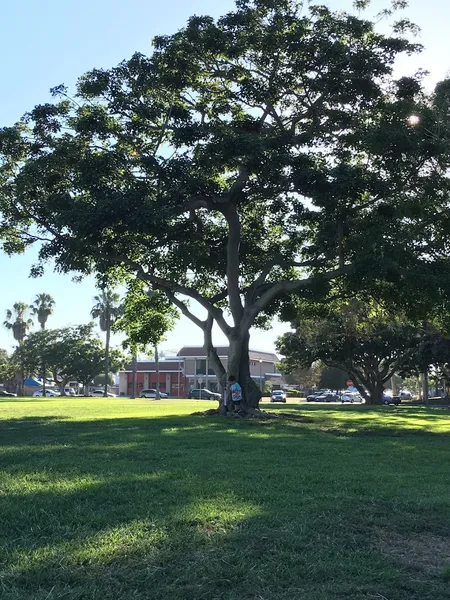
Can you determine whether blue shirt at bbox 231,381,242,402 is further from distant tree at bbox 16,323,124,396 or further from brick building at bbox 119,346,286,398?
brick building at bbox 119,346,286,398

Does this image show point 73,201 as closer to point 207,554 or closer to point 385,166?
point 385,166

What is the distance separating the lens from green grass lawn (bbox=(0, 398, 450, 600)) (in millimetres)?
4215

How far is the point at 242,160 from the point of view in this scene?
18.3m

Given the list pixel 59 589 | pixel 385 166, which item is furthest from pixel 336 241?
pixel 59 589

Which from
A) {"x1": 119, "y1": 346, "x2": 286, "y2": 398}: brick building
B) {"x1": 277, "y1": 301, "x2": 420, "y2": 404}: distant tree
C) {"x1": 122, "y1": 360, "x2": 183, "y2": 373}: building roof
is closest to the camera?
{"x1": 277, "y1": 301, "x2": 420, "y2": 404}: distant tree

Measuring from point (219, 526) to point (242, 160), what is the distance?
14256 mm

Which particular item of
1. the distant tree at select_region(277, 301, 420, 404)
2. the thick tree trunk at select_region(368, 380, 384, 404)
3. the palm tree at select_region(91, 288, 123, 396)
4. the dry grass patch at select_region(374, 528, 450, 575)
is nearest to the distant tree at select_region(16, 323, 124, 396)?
the palm tree at select_region(91, 288, 123, 396)

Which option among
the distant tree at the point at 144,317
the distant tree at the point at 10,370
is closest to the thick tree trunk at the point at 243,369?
the distant tree at the point at 144,317

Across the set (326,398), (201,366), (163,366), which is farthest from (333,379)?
(163,366)

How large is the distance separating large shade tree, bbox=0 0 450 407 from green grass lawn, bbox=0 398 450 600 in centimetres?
939

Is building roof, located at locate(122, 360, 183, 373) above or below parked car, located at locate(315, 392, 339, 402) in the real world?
above

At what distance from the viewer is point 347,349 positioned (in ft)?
167

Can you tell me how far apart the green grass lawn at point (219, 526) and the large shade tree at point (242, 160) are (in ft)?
30.8

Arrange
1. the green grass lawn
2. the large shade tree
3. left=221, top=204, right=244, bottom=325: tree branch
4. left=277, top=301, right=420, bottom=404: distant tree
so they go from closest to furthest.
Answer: the green grass lawn
the large shade tree
left=221, top=204, right=244, bottom=325: tree branch
left=277, top=301, right=420, bottom=404: distant tree
